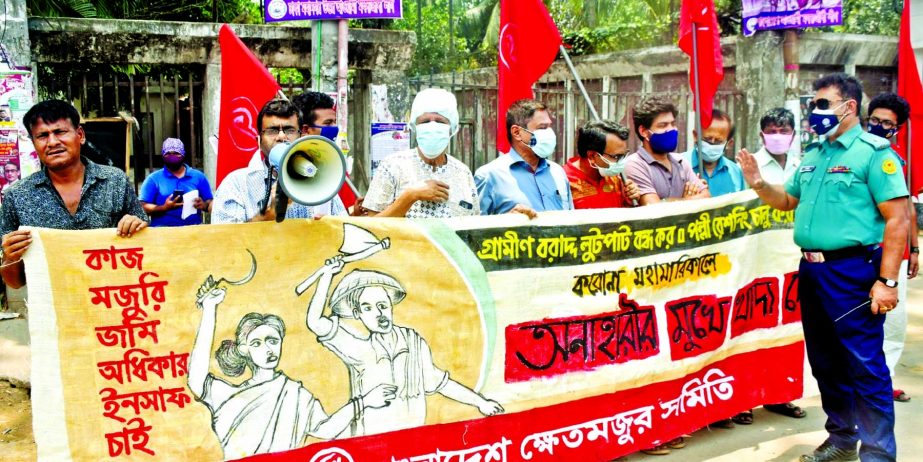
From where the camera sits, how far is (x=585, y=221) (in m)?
3.94

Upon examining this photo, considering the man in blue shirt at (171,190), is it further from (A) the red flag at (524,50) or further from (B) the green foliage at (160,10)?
(B) the green foliage at (160,10)

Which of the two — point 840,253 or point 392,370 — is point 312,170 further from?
point 840,253

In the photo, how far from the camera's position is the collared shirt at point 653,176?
4637 mm

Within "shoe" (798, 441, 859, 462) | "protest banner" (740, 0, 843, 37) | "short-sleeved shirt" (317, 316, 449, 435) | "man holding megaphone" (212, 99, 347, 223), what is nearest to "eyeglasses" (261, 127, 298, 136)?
"man holding megaphone" (212, 99, 347, 223)

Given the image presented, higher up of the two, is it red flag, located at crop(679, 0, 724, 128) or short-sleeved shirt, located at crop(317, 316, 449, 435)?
red flag, located at crop(679, 0, 724, 128)

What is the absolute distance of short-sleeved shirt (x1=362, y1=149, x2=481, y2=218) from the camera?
12.7 feet

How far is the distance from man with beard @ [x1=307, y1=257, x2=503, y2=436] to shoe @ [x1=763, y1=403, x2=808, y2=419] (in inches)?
88.1

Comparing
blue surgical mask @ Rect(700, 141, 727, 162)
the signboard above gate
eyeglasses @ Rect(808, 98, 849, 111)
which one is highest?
the signboard above gate

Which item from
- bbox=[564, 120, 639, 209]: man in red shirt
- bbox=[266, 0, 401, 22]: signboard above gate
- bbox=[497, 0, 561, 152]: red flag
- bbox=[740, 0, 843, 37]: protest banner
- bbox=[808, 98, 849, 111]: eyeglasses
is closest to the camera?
bbox=[808, 98, 849, 111]: eyeglasses

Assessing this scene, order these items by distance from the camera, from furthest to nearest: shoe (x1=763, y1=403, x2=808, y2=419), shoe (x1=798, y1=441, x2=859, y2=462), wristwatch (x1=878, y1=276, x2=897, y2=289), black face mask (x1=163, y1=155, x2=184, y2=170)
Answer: black face mask (x1=163, y1=155, x2=184, y2=170) < shoe (x1=763, y1=403, x2=808, y2=419) < shoe (x1=798, y1=441, x2=859, y2=462) < wristwatch (x1=878, y1=276, x2=897, y2=289)

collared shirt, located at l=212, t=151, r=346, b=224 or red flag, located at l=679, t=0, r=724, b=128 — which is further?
red flag, located at l=679, t=0, r=724, b=128

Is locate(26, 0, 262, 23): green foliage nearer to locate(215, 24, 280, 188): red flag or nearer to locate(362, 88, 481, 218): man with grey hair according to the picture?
locate(215, 24, 280, 188): red flag

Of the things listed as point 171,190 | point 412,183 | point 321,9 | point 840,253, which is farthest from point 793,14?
point 412,183

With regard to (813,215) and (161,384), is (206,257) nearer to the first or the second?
(161,384)
